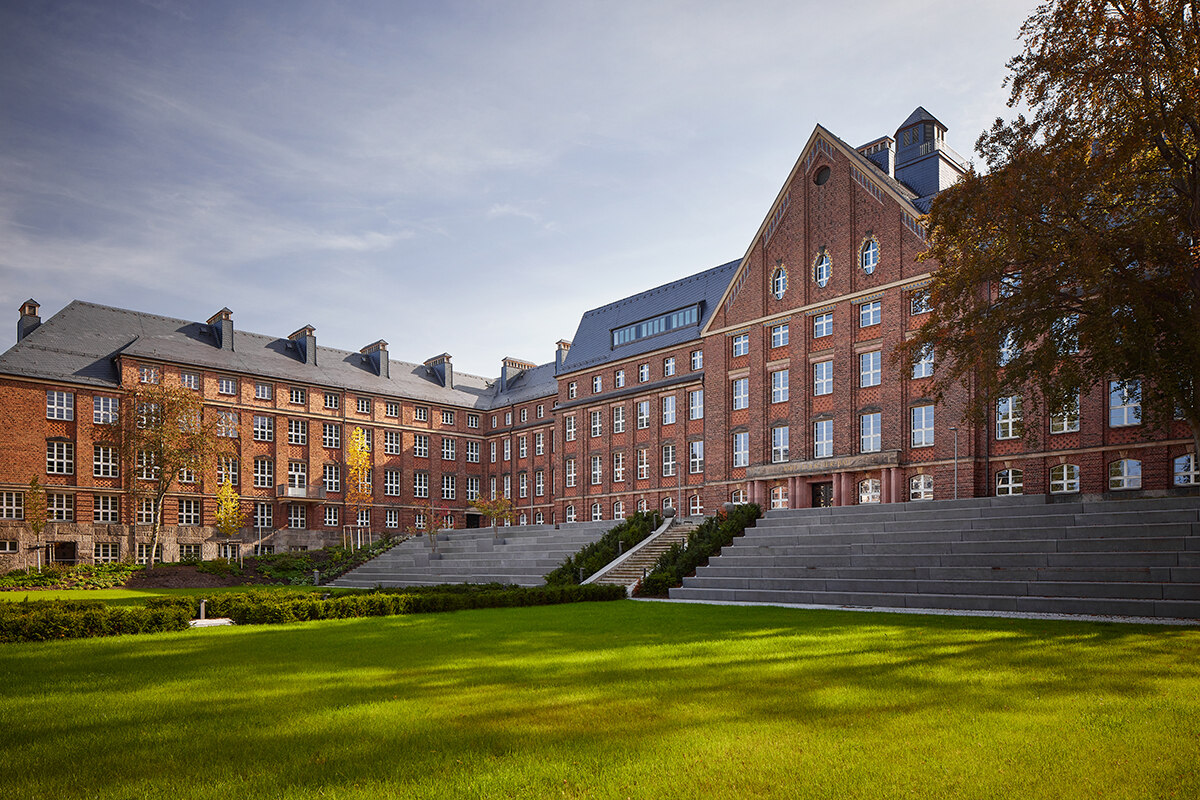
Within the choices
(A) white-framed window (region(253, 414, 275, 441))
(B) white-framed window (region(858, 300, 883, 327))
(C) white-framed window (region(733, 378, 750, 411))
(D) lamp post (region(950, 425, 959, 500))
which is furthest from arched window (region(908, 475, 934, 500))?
(A) white-framed window (region(253, 414, 275, 441))

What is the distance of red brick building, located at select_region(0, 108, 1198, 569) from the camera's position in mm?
34062

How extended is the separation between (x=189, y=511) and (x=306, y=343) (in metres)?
14.7

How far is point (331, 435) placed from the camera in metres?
60.1

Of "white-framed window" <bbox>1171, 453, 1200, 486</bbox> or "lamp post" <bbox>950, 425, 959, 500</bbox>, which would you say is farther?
"lamp post" <bbox>950, 425, 959, 500</bbox>

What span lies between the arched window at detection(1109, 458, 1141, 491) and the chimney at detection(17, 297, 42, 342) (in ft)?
186

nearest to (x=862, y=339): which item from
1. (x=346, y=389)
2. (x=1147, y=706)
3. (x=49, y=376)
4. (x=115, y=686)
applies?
(x=1147, y=706)

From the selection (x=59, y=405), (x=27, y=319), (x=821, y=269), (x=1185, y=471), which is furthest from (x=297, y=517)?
(x=1185, y=471)

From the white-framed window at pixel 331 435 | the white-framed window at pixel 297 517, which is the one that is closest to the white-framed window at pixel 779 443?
the white-framed window at pixel 331 435

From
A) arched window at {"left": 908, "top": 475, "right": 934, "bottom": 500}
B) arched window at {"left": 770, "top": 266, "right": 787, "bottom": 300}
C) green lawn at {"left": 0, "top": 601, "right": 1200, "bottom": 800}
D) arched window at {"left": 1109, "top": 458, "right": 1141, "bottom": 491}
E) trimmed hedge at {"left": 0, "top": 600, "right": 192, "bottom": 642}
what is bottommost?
trimmed hedge at {"left": 0, "top": 600, "right": 192, "bottom": 642}

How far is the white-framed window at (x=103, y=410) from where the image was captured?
49.0 metres

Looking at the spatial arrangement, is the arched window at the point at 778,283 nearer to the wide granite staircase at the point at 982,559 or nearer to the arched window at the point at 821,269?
the arched window at the point at 821,269

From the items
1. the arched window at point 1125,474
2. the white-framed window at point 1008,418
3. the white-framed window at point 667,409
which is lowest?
the arched window at point 1125,474

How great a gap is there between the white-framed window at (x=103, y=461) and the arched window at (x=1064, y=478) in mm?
49101

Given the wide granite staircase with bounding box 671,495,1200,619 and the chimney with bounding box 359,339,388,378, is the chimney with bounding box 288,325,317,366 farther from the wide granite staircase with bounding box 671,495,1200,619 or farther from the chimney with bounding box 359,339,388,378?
the wide granite staircase with bounding box 671,495,1200,619
